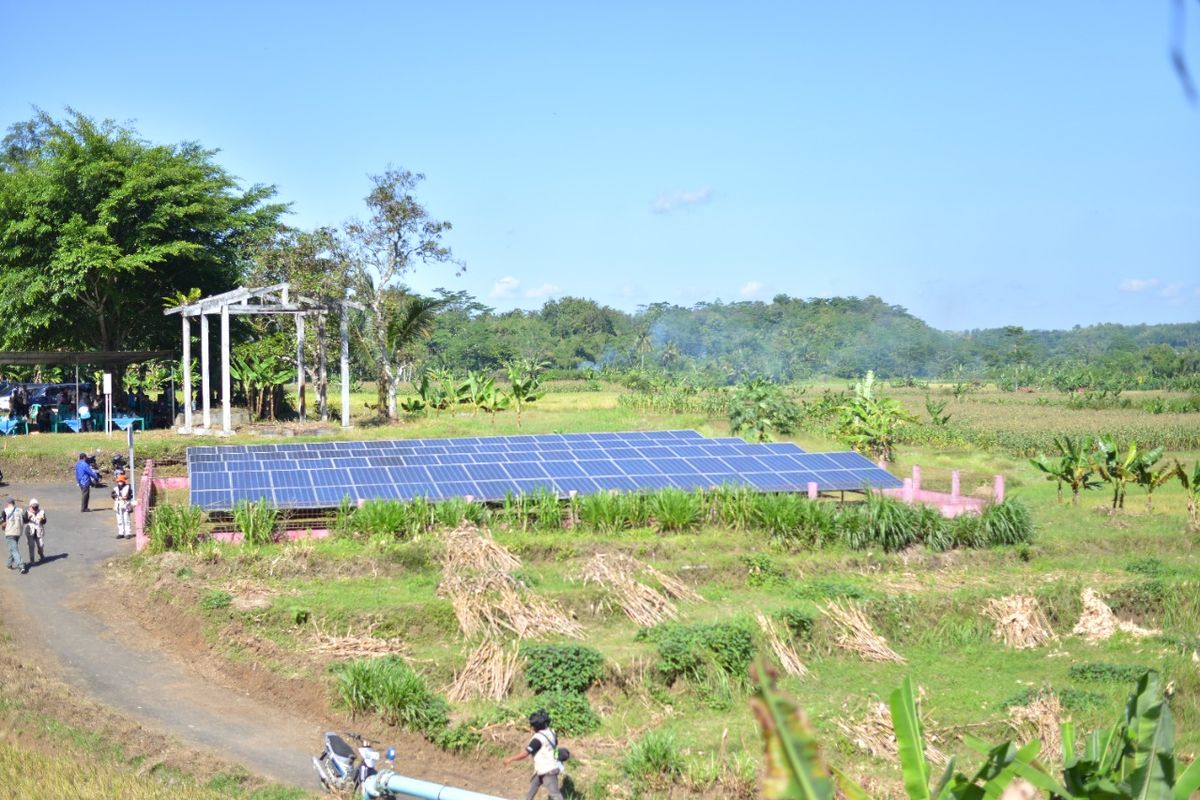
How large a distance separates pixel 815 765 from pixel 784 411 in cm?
3083

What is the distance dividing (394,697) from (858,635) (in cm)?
580

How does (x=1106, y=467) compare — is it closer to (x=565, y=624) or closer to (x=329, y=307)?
(x=565, y=624)

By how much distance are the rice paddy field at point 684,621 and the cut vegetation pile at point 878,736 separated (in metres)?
0.03

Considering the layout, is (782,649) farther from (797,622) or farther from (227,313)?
(227,313)

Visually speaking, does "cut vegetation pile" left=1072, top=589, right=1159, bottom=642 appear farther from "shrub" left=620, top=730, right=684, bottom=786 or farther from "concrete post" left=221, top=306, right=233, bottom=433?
"concrete post" left=221, top=306, right=233, bottom=433

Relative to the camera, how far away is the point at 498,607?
14617 mm

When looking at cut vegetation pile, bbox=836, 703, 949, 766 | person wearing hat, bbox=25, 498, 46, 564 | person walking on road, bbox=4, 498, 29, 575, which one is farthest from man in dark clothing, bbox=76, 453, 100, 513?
cut vegetation pile, bbox=836, 703, 949, 766

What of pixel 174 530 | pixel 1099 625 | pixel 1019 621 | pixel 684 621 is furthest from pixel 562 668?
pixel 174 530

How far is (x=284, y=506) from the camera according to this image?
18.5 metres

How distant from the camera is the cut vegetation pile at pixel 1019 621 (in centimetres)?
1468

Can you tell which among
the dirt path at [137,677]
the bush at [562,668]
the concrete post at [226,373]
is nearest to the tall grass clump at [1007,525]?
the bush at [562,668]

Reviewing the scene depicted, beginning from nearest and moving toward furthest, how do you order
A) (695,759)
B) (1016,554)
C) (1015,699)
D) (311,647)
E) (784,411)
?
(695,759), (1015,699), (311,647), (1016,554), (784,411)

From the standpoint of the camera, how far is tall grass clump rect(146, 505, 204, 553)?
17594mm

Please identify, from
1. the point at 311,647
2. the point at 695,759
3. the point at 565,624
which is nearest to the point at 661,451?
the point at 565,624
